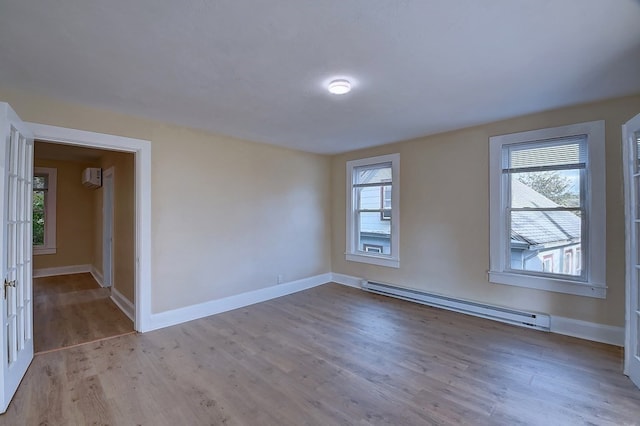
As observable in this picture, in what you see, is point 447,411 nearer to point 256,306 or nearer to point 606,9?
point 606,9

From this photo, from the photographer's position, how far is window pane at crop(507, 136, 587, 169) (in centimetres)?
325

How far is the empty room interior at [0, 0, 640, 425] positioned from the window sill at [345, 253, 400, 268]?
0.04 metres

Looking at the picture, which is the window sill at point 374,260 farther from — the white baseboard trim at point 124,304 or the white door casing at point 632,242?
the white baseboard trim at point 124,304

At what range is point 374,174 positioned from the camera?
5.27 metres

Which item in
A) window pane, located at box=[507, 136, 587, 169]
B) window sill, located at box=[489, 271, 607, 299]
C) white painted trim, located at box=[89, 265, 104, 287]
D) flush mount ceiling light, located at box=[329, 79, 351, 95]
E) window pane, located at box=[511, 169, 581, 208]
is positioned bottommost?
white painted trim, located at box=[89, 265, 104, 287]

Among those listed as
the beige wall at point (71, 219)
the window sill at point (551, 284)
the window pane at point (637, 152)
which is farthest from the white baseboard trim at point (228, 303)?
the beige wall at point (71, 219)

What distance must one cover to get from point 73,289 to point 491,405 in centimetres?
659

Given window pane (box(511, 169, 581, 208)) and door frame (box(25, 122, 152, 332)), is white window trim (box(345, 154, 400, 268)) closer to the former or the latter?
window pane (box(511, 169, 581, 208))

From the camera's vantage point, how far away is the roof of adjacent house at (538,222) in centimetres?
334

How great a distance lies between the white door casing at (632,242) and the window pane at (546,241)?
842mm

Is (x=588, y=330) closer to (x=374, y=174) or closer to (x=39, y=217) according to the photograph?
(x=374, y=174)

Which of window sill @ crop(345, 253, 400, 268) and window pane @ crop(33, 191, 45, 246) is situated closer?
window sill @ crop(345, 253, 400, 268)

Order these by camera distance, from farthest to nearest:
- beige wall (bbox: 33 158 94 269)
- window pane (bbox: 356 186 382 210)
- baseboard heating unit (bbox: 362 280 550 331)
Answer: beige wall (bbox: 33 158 94 269), window pane (bbox: 356 186 382 210), baseboard heating unit (bbox: 362 280 550 331)

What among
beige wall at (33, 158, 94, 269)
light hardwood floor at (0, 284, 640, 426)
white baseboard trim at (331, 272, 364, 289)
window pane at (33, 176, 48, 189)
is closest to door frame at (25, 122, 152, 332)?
light hardwood floor at (0, 284, 640, 426)
